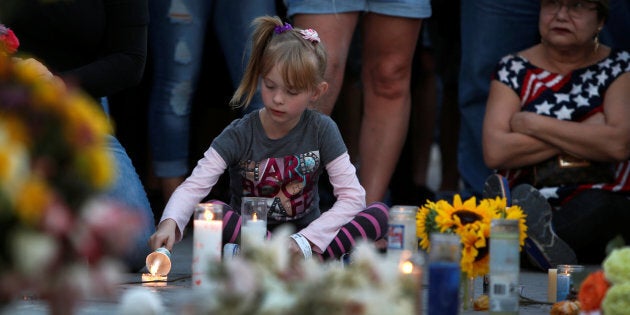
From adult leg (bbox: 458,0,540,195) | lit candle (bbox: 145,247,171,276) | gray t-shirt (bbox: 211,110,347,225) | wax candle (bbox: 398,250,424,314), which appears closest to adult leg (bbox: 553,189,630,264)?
adult leg (bbox: 458,0,540,195)

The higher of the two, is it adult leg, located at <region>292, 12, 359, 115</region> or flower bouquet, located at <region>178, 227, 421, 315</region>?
adult leg, located at <region>292, 12, 359, 115</region>

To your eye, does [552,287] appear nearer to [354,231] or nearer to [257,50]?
[354,231]

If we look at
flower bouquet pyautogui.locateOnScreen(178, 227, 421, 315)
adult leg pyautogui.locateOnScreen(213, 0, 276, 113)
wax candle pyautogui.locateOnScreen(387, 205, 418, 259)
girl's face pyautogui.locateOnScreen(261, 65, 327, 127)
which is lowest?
flower bouquet pyautogui.locateOnScreen(178, 227, 421, 315)

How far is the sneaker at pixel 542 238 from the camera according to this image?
14.8 ft

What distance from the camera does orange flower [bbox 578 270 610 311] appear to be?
266cm

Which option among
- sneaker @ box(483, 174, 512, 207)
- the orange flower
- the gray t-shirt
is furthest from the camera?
sneaker @ box(483, 174, 512, 207)

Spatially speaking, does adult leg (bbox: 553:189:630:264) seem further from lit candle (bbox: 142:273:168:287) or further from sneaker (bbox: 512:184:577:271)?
lit candle (bbox: 142:273:168:287)

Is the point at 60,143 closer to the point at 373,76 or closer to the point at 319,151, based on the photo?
the point at 319,151

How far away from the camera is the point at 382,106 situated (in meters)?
5.14

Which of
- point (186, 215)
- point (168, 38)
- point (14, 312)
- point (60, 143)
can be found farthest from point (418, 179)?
point (60, 143)

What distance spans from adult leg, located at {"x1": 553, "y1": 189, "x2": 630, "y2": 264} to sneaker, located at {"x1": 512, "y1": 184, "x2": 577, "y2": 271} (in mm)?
278

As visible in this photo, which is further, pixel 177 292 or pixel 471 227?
pixel 177 292

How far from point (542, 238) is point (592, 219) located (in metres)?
0.38

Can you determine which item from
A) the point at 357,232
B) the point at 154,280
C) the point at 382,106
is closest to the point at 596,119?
the point at 382,106
